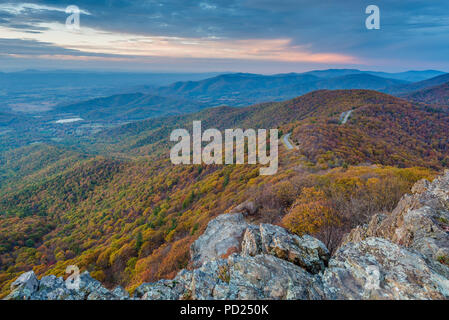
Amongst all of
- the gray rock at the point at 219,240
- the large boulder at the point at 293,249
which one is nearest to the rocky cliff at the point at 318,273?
the large boulder at the point at 293,249

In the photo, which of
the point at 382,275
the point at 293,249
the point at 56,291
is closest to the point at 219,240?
the point at 293,249

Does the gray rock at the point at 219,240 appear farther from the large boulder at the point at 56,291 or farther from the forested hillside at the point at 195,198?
the large boulder at the point at 56,291

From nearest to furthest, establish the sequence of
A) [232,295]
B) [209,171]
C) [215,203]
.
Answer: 1. [232,295]
2. [215,203]
3. [209,171]

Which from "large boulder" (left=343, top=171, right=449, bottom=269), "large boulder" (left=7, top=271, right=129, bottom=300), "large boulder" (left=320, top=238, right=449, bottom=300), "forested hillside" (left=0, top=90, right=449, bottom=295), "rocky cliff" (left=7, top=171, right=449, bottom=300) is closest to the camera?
"large boulder" (left=320, top=238, right=449, bottom=300)

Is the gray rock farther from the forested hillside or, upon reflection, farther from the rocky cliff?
the rocky cliff

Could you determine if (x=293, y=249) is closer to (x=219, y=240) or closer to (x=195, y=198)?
(x=219, y=240)

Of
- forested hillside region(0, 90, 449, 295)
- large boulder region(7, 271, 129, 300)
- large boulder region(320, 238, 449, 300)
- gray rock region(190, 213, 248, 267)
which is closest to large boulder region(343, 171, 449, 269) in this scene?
large boulder region(320, 238, 449, 300)
